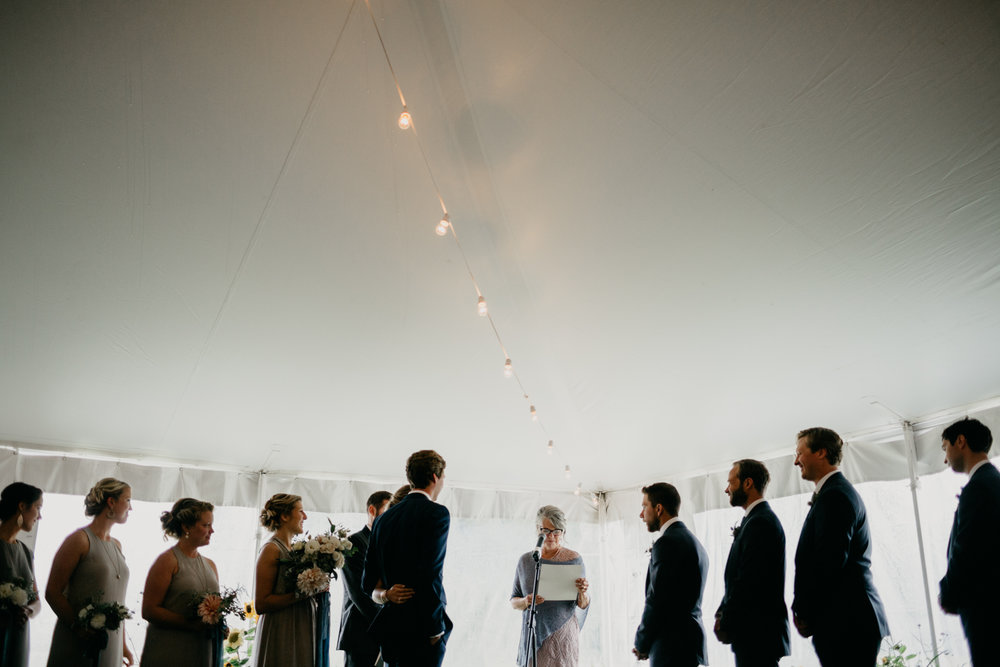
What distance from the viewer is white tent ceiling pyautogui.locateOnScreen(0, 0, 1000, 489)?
8.66 feet

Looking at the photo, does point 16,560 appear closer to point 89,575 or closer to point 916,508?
point 89,575

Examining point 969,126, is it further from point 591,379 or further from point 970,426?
point 591,379

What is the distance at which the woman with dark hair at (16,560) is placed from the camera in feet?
10.4

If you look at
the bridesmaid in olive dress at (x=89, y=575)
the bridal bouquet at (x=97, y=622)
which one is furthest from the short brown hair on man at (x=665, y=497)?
the bridesmaid in olive dress at (x=89, y=575)

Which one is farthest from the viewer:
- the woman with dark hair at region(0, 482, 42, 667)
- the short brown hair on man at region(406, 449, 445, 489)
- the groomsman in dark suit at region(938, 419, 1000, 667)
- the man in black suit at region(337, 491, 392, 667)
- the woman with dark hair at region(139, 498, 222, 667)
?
the man in black suit at region(337, 491, 392, 667)

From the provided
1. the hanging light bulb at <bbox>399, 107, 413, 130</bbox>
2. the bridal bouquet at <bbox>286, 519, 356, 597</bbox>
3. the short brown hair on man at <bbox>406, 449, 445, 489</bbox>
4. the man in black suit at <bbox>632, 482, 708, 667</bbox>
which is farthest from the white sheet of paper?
the hanging light bulb at <bbox>399, 107, 413, 130</bbox>

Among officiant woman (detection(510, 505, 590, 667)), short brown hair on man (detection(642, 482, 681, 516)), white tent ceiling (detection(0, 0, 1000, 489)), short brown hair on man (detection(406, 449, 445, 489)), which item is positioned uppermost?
white tent ceiling (detection(0, 0, 1000, 489))

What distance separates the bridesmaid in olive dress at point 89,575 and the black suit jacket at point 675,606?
8.84ft

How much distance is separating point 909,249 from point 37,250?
14.9ft

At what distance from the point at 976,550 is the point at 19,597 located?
432 centimetres

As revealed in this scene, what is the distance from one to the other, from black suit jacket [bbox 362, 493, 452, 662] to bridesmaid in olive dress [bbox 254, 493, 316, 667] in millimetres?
616

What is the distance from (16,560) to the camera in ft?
10.9

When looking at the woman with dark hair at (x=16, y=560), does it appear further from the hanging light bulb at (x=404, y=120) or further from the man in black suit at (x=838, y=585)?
the man in black suit at (x=838, y=585)

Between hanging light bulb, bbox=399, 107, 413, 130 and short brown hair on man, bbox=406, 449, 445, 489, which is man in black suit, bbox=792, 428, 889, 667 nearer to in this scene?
short brown hair on man, bbox=406, 449, 445, 489
